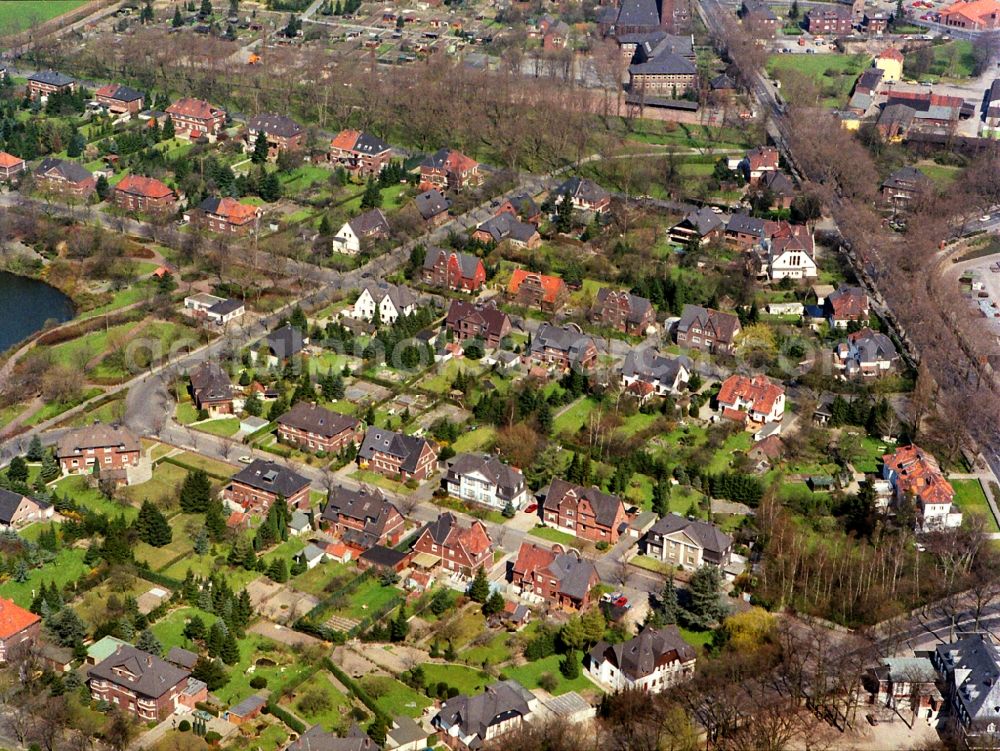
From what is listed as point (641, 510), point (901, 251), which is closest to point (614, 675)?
point (641, 510)

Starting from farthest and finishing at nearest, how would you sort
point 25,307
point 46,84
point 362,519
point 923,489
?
point 46,84
point 25,307
point 923,489
point 362,519

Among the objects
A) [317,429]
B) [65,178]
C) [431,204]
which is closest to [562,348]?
[317,429]

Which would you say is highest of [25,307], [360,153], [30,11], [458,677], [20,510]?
[30,11]

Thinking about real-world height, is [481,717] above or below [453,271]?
below

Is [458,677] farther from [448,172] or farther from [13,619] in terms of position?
[448,172]

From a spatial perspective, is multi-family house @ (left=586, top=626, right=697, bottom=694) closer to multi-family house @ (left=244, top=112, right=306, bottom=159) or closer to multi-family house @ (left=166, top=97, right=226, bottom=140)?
multi-family house @ (left=244, top=112, right=306, bottom=159)

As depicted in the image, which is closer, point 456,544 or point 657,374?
point 456,544

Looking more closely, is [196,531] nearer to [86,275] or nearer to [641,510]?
[641,510]
